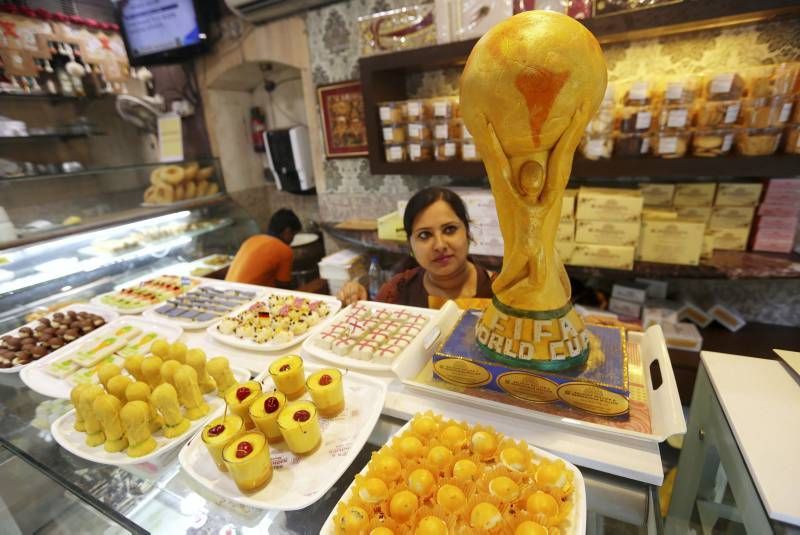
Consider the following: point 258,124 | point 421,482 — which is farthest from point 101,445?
point 258,124

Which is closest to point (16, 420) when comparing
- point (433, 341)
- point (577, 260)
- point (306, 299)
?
point (306, 299)

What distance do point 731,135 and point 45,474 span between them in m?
2.66

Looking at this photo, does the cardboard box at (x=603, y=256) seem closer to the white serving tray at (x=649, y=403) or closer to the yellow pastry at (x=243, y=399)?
the white serving tray at (x=649, y=403)

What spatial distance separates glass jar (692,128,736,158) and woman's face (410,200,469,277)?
1.23 m

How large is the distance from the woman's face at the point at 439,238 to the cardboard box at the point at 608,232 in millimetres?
871

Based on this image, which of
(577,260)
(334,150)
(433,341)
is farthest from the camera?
(334,150)

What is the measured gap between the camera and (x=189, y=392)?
1.00 metres

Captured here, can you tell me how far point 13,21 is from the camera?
10.1 feet

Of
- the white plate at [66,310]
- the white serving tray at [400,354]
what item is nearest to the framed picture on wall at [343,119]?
the white plate at [66,310]

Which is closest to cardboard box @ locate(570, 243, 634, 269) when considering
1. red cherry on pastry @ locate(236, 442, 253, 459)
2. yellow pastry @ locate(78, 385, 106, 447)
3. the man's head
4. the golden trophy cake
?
the golden trophy cake

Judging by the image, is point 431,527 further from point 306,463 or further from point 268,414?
point 268,414

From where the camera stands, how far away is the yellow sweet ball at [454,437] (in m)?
0.78

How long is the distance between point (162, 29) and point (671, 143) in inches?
152

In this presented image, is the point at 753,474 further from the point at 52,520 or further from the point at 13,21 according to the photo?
the point at 13,21
